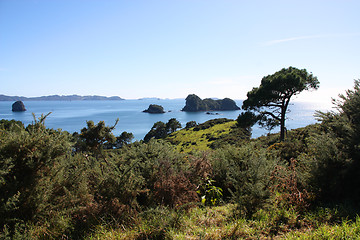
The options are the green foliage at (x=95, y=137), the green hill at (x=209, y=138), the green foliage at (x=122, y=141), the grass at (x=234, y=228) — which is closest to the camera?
the grass at (x=234, y=228)

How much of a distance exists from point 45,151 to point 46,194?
0.66m

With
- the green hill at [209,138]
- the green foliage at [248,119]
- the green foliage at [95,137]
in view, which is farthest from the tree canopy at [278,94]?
the green foliage at [95,137]

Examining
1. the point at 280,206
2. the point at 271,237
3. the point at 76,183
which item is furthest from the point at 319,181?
the point at 76,183

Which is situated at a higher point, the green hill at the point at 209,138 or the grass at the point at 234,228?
the grass at the point at 234,228

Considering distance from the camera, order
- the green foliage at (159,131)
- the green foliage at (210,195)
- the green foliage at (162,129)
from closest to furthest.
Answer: the green foliage at (210,195)
the green foliage at (159,131)
the green foliage at (162,129)

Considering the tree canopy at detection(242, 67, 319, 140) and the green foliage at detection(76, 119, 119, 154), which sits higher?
the tree canopy at detection(242, 67, 319, 140)

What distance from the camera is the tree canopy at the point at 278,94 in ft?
70.7

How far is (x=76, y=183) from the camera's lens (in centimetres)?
368

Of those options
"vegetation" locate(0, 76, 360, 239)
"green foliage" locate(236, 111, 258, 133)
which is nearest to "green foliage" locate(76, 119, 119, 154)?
"vegetation" locate(0, 76, 360, 239)

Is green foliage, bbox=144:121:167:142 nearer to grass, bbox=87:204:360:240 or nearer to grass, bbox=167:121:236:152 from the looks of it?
grass, bbox=167:121:236:152

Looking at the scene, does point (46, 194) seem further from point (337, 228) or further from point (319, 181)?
point (319, 181)

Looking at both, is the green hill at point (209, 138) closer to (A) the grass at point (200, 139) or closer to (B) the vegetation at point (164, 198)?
(A) the grass at point (200, 139)

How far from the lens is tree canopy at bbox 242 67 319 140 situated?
21548mm

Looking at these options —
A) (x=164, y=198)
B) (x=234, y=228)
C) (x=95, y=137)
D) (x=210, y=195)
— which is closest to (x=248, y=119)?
(x=95, y=137)
